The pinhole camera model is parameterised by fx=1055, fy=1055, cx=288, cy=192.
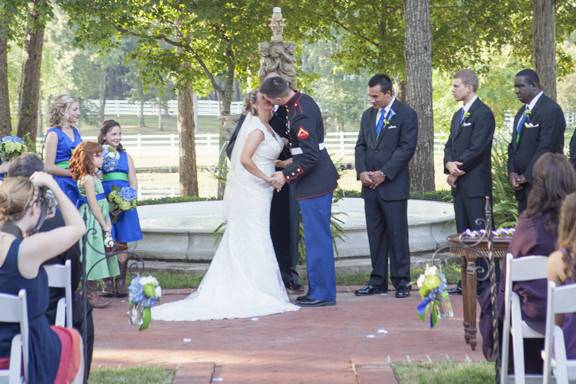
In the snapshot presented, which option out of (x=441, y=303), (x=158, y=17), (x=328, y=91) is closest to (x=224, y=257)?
(x=441, y=303)

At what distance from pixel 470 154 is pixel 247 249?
2240mm

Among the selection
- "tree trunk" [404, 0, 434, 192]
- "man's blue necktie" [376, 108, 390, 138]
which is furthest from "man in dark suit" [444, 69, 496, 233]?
"tree trunk" [404, 0, 434, 192]

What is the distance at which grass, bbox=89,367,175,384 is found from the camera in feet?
22.1

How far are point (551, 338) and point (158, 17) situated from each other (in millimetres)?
18804

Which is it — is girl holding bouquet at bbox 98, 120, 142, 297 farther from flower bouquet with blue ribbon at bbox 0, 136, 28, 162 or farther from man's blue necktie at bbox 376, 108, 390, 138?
man's blue necktie at bbox 376, 108, 390, 138

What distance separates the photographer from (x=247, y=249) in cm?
984

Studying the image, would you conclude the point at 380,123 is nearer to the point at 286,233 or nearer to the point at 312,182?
the point at 312,182

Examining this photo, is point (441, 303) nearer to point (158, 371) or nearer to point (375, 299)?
point (158, 371)

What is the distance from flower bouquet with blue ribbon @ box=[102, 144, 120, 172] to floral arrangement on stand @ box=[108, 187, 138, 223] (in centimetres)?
21

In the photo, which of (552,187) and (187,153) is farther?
(187,153)

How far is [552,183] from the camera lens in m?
5.66

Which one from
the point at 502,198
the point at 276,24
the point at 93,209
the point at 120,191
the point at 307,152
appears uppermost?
the point at 276,24

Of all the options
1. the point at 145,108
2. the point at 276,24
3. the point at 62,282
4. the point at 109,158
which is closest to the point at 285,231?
the point at 109,158

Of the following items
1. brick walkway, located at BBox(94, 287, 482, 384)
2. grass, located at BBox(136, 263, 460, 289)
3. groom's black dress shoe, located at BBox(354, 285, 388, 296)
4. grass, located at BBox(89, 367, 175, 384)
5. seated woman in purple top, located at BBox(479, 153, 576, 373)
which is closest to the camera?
seated woman in purple top, located at BBox(479, 153, 576, 373)
